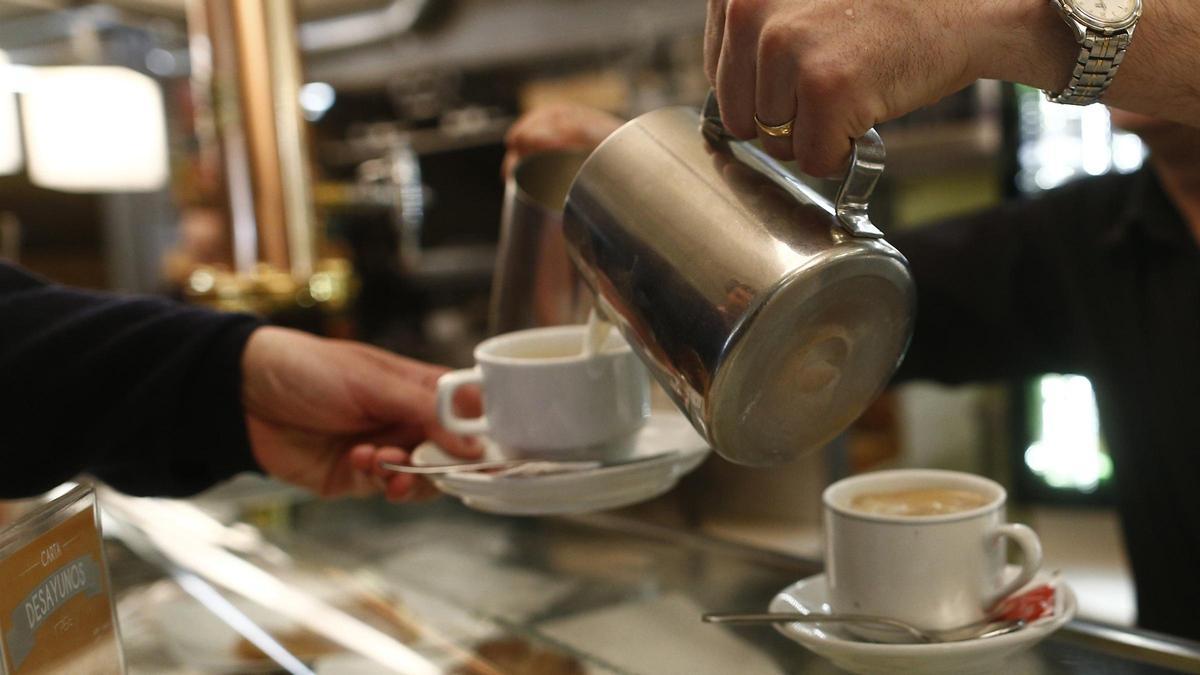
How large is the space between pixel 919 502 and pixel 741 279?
25 centimetres

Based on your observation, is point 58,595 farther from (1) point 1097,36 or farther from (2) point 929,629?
(1) point 1097,36

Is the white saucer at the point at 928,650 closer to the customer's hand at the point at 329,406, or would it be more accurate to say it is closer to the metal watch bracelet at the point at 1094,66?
A: the metal watch bracelet at the point at 1094,66

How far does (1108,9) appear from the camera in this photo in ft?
1.95

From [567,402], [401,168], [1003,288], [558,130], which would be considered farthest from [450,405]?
[401,168]

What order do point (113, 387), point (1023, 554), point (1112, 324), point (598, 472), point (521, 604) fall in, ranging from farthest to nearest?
point (1112, 324), point (113, 387), point (521, 604), point (598, 472), point (1023, 554)

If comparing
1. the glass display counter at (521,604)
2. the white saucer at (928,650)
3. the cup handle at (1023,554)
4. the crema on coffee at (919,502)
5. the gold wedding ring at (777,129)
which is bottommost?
the glass display counter at (521,604)

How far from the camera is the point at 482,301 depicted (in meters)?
5.06

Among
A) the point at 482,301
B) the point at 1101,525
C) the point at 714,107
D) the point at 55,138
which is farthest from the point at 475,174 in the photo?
the point at 714,107

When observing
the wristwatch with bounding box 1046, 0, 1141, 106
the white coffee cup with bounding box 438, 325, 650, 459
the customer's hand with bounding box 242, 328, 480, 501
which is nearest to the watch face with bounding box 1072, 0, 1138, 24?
the wristwatch with bounding box 1046, 0, 1141, 106

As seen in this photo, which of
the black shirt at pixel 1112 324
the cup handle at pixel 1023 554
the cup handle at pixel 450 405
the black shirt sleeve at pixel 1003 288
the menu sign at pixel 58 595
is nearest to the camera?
the menu sign at pixel 58 595

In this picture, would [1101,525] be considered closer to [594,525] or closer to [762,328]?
A: [594,525]

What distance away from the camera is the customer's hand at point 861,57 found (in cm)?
57

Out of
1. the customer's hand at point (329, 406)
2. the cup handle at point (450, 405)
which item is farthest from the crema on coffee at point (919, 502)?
the customer's hand at point (329, 406)

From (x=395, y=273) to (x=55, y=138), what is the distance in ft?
6.99
